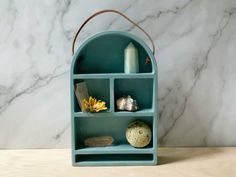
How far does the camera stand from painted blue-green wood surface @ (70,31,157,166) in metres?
1.12

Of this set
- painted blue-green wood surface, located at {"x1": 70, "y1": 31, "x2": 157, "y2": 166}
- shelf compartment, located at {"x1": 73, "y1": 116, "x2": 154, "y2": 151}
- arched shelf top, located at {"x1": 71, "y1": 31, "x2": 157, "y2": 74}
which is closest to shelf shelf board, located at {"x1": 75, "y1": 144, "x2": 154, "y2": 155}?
painted blue-green wood surface, located at {"x1": 70, "y1": 31, "x2": 157, "y2": 166}

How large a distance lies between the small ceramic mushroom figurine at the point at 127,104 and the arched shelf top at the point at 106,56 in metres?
0.12

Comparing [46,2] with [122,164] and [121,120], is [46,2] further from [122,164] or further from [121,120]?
[122,164]

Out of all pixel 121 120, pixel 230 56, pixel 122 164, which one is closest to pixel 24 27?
pixel 121 120

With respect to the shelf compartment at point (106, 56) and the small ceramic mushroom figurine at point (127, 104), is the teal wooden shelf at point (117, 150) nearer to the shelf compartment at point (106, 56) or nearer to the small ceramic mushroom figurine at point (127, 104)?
the small ceramic mushroom figurine at point (127, 104)

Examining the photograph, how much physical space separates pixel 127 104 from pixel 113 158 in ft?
0.62

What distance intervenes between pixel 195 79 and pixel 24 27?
635 mm

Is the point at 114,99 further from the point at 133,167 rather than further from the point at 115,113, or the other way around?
the point at 133,167

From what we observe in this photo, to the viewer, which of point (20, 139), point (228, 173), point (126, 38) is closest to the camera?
point (228, 173)

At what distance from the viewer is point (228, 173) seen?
104 cm

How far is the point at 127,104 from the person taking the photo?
3.71 feet

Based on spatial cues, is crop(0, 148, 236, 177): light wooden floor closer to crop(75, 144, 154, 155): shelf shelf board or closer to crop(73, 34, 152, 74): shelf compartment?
crop(75, 144, 154, 155): shelf shelf board

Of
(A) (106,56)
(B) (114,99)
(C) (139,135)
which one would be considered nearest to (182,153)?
(C) (139,135)

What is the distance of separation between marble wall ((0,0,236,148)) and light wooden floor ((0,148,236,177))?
0.20 ft
